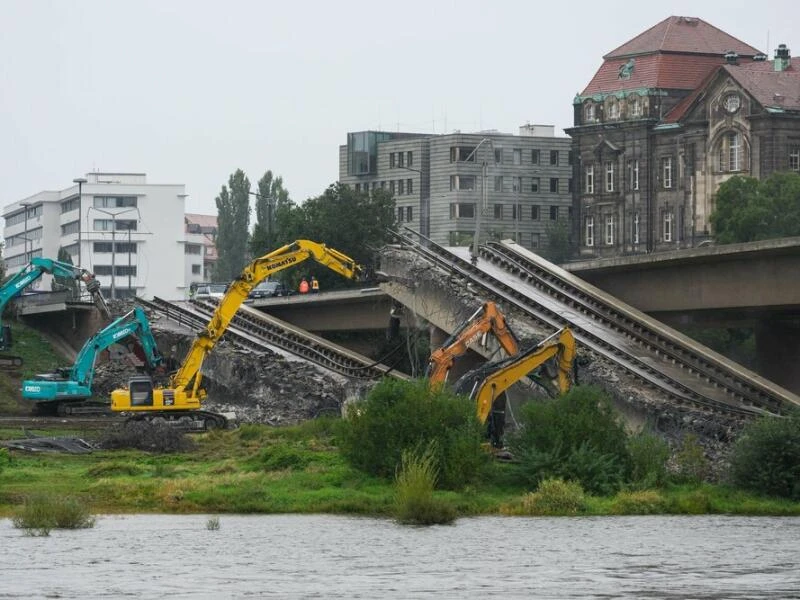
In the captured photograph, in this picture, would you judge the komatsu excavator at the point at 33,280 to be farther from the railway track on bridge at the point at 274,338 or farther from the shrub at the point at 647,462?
the shrub at the point at 647,462

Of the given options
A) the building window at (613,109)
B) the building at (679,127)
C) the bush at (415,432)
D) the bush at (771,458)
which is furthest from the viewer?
the building window at (613,109)

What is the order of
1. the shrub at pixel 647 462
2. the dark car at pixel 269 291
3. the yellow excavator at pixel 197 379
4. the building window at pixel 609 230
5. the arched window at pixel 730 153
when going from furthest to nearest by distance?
1. the building window at pixel 609 230
2. the arched window at pixel 730 153
3. the dark car at pixel 269 291
4. the yellow excavator at pixel 197 379
5. the shrub at pixel 647 462

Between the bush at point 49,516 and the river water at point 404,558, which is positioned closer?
the river water at point 404,558

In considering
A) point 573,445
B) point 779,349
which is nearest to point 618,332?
point 779,349

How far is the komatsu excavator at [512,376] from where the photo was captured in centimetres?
6712

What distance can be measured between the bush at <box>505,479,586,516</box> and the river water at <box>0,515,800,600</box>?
1.23 m

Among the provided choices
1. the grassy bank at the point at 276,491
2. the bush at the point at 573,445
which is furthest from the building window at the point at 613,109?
the bush at the point at 573,445

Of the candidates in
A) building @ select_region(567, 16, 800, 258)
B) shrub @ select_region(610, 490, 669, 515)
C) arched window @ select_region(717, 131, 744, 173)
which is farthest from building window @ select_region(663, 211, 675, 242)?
shrub @ select_region(610, 490, 669, 515)

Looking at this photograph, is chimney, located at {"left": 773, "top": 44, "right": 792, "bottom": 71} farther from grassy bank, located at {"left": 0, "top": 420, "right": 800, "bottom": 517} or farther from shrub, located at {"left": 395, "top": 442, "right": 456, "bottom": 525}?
shrub, located at {"left": 395, "top": 442, "right": 456, "bottom": 525}

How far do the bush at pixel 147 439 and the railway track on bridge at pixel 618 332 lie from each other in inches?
631

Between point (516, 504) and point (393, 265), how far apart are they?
35714 mm

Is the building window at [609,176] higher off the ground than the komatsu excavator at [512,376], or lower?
higher

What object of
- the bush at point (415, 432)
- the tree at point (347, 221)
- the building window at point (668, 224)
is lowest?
the bush at point (415, 432)

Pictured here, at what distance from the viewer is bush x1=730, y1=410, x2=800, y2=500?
58.2 meters
